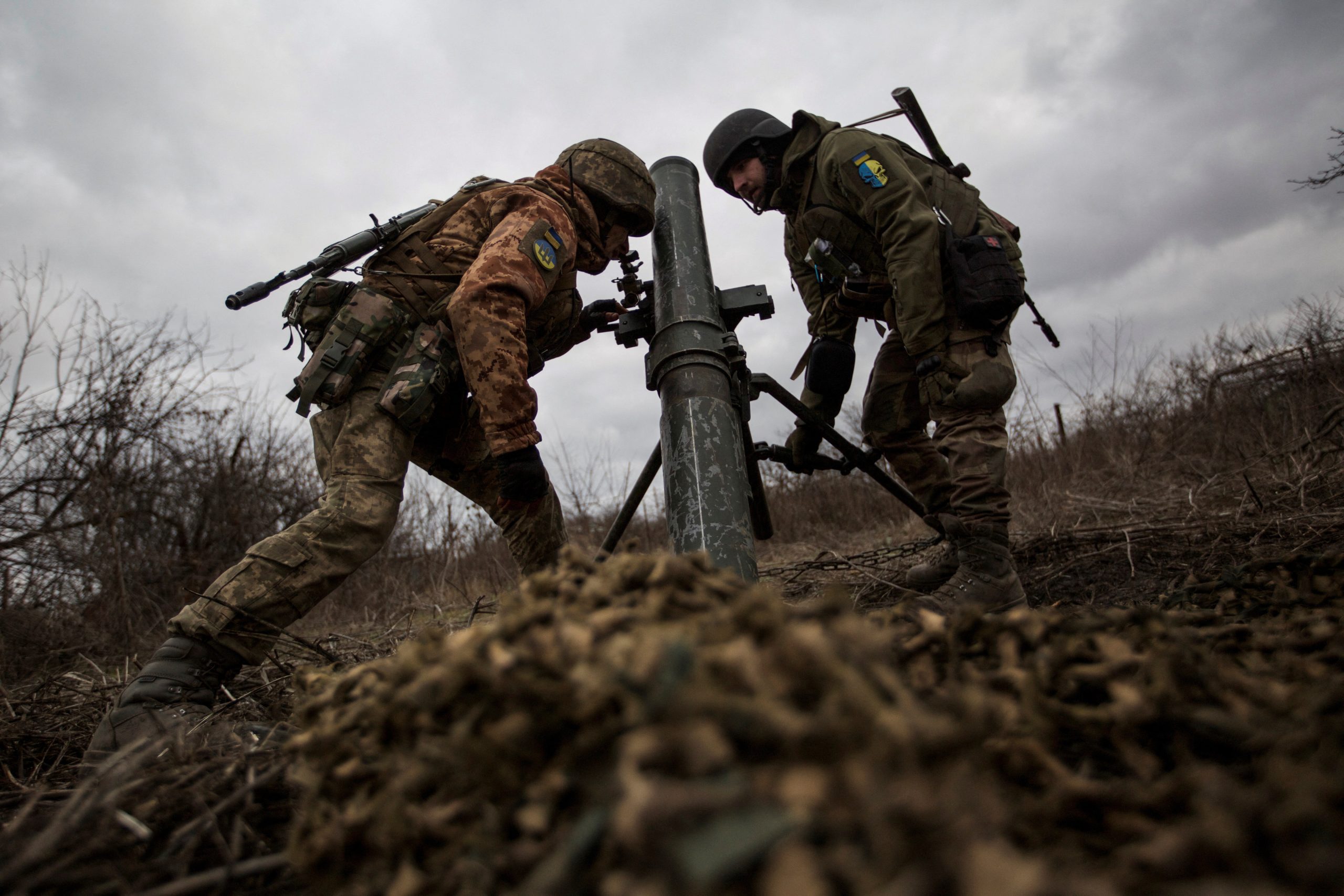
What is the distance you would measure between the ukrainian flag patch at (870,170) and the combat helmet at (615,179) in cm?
84

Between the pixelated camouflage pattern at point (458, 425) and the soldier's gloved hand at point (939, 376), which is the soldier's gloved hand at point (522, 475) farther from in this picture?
the soldier's gloved hand at point (939, 376)

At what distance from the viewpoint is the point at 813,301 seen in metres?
3.13

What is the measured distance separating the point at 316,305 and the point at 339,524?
805mm

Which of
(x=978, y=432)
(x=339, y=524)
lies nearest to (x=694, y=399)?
(x=978, y=432)

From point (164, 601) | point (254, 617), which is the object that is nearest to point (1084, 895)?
point (254, 617)

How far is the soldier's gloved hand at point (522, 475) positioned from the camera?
2.02m

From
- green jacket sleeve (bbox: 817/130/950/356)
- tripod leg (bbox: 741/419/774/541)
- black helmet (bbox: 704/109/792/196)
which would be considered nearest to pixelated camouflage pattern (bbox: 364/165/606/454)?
black helmet (bbox: 704/109/792/196)

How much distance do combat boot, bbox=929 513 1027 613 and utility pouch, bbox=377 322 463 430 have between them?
179 centimetres

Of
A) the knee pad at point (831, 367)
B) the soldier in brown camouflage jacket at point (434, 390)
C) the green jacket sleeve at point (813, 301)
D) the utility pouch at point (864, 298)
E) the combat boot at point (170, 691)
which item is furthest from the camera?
the green jacket sleeve at point (813, 301)

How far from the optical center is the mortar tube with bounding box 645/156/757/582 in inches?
71.7

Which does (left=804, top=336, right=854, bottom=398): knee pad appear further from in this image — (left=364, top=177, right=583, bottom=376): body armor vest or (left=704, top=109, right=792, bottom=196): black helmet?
(left=364, top=177, right=583, bottom=376): body armor vest

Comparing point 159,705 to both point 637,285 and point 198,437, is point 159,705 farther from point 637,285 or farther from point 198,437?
point 198,437

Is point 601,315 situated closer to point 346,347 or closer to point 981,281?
point 346,347

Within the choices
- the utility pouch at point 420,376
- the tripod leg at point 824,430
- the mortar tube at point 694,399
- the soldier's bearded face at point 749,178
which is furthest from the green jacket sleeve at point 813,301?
the utility pouch at point 420,376
